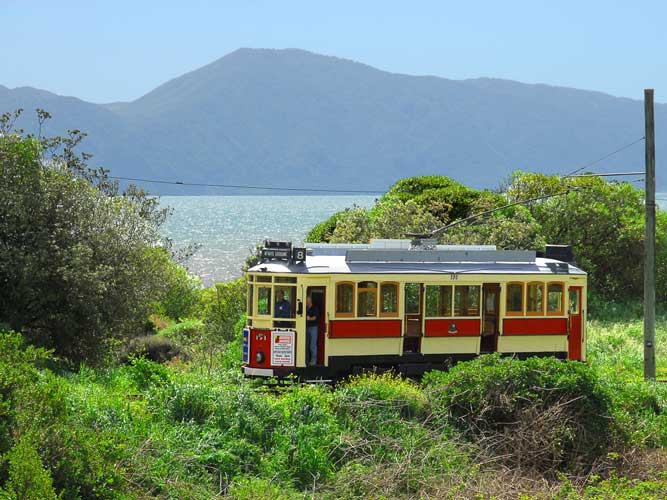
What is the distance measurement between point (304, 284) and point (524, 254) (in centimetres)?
592

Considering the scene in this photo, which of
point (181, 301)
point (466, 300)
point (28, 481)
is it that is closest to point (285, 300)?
point (466, 300)

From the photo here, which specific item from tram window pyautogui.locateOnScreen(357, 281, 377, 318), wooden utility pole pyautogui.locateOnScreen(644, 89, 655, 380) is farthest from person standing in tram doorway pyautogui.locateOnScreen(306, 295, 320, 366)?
wooden utility pole pyautogui.locateOnScreen(644, 89, 655, 380)

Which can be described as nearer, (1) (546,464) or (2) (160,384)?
(1) (546,464)

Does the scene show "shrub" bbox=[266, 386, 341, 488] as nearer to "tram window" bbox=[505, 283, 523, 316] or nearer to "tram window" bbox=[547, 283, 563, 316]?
"tram window" bbox=[505, 283, 523, 316]

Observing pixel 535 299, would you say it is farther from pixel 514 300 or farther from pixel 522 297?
pixel 514 300

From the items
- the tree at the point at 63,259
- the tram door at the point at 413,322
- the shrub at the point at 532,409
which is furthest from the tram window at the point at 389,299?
the tree at the point at 63,259

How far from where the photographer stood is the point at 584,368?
60.8 feet

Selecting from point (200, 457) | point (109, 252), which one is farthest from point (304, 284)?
point (109, 252)

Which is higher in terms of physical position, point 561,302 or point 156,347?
point 561,302

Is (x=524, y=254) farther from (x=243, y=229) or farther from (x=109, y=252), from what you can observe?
(x=243, y=229)

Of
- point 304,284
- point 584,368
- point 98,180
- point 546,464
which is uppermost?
point 98,180

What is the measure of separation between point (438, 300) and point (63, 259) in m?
10.2

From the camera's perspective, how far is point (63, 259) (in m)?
25.2

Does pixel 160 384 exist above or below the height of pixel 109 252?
below
